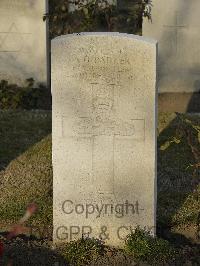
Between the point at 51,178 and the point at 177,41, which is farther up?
the point at 177,41

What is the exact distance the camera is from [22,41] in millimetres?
9023

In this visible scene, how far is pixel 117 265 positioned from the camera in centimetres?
417

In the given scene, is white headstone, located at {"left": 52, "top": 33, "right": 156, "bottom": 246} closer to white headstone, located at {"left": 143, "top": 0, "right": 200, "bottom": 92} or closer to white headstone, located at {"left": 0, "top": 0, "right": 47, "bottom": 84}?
white headstone, located at {"left": 0, "top": 0, "right": 47, "bottom": 84}

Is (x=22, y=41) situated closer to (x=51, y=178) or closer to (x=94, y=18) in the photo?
(x=94, y=18)

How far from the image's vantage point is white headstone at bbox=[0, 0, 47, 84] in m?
8.91

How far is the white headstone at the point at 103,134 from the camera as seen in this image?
4.16 m

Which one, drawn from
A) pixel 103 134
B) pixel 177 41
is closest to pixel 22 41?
pixel 177 41

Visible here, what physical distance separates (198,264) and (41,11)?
551 cm

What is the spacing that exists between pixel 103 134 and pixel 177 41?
542 cm

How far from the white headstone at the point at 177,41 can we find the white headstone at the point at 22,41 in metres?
1.53

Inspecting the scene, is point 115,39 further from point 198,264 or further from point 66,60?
point 198,264

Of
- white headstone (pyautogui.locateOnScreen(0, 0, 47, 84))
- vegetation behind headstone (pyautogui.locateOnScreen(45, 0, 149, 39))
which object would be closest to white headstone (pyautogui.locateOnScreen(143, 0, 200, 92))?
vegetation behind headstone (pyautogui.locateOnScreen(45, 0, 149, 39))

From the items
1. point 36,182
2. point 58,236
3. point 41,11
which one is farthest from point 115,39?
point 41,11

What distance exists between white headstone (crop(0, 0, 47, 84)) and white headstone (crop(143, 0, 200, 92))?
153cm
